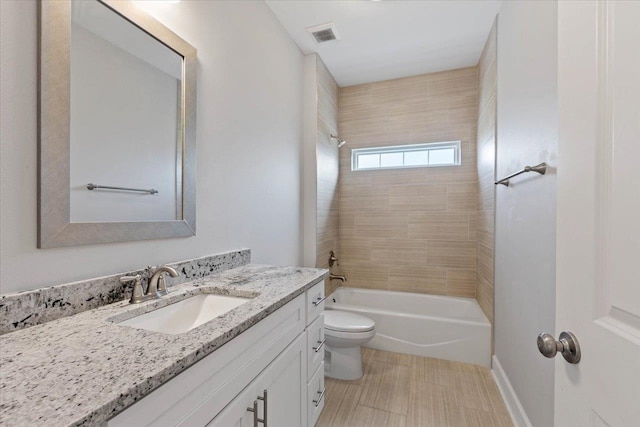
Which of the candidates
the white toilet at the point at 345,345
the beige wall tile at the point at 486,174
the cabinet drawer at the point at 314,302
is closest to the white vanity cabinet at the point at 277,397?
the cabinet drawer at the point at 314,302

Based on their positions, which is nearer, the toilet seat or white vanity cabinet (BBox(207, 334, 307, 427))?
white vanity cabinet (BBox(207, 334, 307, 427))

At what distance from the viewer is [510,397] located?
170cm

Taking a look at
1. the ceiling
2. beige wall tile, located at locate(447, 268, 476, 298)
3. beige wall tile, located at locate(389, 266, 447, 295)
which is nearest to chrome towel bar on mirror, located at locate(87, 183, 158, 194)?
the ceiling

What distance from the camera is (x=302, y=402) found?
1.27 m

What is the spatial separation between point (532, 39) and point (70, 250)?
2.23m

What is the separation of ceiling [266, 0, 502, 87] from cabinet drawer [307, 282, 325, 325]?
6.48 feet

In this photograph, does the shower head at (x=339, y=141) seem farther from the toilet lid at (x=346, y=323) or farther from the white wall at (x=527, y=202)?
the toilet lid at (x=346, y=323)

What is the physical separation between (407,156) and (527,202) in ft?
5.61

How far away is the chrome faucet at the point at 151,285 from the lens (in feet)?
3.16

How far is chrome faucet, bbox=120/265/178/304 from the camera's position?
0.96 meters

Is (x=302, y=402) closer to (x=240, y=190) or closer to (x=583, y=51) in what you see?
(x=240, y=190)

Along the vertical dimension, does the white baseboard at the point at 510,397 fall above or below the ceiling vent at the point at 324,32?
below

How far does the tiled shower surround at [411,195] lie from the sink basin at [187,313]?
2.22 meters

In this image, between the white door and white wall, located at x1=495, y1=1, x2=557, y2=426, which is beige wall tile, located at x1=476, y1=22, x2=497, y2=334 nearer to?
white wall, located at x1=495, y1=1, x2=557, y2=426
